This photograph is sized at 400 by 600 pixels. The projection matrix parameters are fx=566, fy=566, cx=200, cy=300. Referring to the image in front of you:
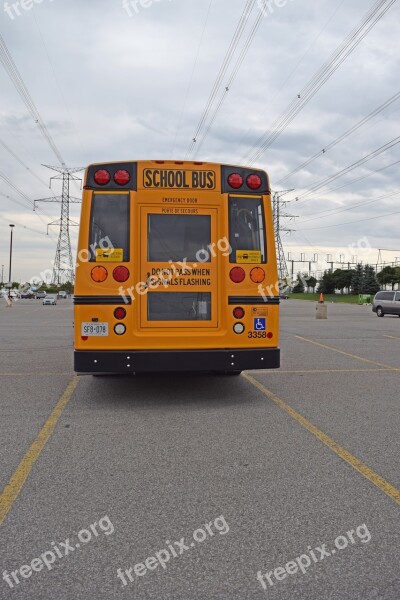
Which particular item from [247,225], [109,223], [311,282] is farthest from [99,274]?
[311,282]

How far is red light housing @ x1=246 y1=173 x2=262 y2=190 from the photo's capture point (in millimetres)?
7350

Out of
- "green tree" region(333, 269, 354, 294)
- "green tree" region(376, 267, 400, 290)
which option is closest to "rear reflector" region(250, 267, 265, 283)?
"green tree" region(376, 267, 400, 290)

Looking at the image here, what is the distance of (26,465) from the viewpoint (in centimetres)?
470

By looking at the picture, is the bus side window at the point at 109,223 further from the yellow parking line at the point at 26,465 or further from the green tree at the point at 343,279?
the green tree at the point at 343,279

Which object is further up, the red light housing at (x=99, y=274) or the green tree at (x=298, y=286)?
the green tree at (x=298, y=286)

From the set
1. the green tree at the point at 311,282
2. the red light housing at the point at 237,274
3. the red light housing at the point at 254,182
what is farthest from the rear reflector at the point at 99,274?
the green tree at the point at 311,282

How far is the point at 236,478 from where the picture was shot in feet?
14.4

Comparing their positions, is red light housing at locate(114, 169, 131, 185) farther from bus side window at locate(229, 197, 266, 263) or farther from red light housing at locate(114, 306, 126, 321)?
red light housing at locate(114, 306, 126, 321)

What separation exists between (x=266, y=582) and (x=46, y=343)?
1287 centimetres

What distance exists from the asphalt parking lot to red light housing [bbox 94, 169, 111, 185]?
9.22ft

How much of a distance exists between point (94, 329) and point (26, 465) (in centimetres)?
245

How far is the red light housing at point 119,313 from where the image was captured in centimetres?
692

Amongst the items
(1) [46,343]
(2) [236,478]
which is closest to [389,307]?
(1) [46,343]

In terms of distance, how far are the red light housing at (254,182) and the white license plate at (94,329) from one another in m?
2.58
